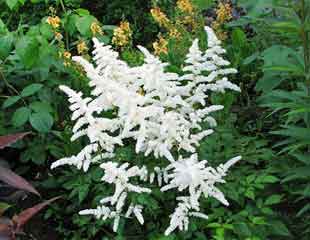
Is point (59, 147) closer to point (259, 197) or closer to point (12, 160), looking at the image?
point (12, 160)

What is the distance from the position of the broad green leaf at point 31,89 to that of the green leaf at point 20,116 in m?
0.08

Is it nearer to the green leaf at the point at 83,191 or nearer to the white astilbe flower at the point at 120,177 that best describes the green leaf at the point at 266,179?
the white astilbe flower at the point at 120,177

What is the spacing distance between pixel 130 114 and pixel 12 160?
1434 mm

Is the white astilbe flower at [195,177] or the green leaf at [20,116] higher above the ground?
the white astilbe flower at [195,177]

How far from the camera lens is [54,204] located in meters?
3.36

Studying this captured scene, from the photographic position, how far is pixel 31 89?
3.49 m

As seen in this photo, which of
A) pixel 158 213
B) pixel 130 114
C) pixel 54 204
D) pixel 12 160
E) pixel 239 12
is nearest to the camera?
pixel 130 114

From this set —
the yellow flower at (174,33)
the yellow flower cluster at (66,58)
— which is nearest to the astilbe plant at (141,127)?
the yellow flower cluster at (66,58)

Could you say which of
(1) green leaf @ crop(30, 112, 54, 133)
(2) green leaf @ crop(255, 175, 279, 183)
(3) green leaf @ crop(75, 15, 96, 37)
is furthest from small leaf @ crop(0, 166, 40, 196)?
(3) green leaf @ crop(75, 15, 96, 37)

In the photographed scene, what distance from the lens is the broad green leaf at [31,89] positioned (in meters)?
3.47

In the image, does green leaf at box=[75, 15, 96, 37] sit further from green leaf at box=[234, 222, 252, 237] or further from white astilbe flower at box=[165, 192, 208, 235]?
green leaf at box=[234, 222, 252, 237]

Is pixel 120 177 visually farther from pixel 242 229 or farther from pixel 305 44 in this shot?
pixel 305 44

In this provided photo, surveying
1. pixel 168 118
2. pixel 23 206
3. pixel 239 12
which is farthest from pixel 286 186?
pixel 239 12

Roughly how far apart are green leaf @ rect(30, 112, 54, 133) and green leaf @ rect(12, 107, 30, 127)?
0.03 metres
